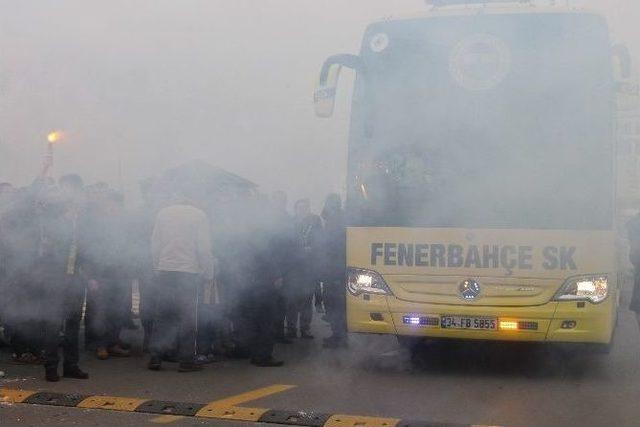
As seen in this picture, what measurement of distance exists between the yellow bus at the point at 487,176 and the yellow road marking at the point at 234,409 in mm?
928

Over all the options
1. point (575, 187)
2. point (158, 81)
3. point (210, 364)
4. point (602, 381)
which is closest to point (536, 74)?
point (575, 187)

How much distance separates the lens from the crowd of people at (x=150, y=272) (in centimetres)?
544

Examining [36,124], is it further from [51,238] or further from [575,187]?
[575,187]

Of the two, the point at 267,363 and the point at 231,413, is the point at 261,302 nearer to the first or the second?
the point at 267,363

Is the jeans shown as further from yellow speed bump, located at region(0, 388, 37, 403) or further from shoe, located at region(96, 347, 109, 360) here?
yellow speed bump, located at region(0, 388, 37, 403)

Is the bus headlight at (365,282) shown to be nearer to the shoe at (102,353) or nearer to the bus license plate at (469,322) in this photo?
the bus license plate at (469,322)

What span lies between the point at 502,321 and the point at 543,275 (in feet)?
1.17

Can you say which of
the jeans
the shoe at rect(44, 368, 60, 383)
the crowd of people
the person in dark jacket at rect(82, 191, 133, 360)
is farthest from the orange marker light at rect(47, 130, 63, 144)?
the shoe at rect(44, 368, 60, 383)

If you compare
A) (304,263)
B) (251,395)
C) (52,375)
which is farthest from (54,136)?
(304,263)

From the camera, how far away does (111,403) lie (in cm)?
479

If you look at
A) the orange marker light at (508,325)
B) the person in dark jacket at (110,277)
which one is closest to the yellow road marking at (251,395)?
the orange marker light at (508,325)

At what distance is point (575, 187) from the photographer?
5445 millimetres

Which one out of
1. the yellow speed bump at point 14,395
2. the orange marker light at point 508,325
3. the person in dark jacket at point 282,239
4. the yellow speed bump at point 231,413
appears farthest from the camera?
the person in dark jacket at point 282,239

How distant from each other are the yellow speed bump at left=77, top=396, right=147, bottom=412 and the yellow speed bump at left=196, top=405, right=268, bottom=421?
365mm
